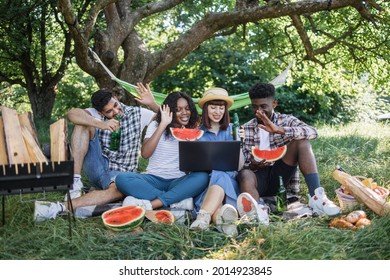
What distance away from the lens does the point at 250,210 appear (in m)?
3.28

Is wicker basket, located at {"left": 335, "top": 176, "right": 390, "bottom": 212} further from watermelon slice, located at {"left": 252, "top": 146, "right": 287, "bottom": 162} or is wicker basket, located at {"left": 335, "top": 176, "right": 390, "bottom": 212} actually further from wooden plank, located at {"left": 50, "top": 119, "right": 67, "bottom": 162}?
wooden plank, located at {"left": 50, "top": 119, "right": 67, "bottom": 162}

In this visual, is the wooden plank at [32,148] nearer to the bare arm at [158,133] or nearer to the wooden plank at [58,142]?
the wooden plank at [58,142]

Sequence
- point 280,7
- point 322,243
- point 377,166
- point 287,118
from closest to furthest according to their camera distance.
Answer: point 322,243 → point 287,118 → point 377,166 → point 280,7

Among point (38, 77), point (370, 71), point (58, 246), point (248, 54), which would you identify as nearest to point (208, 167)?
point (58, 246)

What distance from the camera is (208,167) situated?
3.47 meters

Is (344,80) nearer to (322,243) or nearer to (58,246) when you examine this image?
(322,243)

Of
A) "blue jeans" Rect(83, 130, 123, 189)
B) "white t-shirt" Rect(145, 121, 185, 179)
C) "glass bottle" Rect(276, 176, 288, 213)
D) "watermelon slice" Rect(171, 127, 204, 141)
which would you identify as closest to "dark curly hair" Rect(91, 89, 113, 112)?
"blue jeans" Rect(83, 130, 123, 189)

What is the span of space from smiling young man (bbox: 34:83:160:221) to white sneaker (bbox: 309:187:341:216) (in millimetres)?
1465

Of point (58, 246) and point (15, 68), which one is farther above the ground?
point (15, 68)

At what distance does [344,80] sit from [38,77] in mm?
7372

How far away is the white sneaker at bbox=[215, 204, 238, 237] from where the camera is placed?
10.3 ft

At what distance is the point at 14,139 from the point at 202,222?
1.32m
